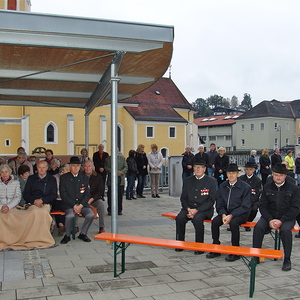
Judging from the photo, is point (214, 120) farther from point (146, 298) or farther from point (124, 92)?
point (146, 298)

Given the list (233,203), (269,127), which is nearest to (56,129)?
(233,203)

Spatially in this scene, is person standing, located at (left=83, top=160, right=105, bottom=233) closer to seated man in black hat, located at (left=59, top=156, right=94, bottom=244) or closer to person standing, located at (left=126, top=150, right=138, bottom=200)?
seated man in black hat, located at (left=59, top=156, right=94, bottom=244)

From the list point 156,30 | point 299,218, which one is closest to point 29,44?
point 156,30

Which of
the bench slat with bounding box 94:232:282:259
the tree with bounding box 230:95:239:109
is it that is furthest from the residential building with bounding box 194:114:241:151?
the tree with bounding box 230:95:239:109

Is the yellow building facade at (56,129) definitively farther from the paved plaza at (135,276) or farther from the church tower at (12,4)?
the paved plaza at (135,276)

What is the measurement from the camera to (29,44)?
6539 millimetres

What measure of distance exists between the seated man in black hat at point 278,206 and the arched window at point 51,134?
44065 millimetres

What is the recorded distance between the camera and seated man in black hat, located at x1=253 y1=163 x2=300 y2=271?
6379 millimetres

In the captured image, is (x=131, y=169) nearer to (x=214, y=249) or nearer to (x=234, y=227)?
(x=234, y=227)

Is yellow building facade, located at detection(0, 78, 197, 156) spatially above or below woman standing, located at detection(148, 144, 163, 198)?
above

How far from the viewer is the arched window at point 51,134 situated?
48531mm

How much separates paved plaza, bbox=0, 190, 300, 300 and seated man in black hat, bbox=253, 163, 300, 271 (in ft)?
1.86

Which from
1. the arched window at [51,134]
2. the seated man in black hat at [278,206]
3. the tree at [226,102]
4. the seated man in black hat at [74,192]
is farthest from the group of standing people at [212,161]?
the tree at [226,102]

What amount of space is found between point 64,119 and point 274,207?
4466cm
